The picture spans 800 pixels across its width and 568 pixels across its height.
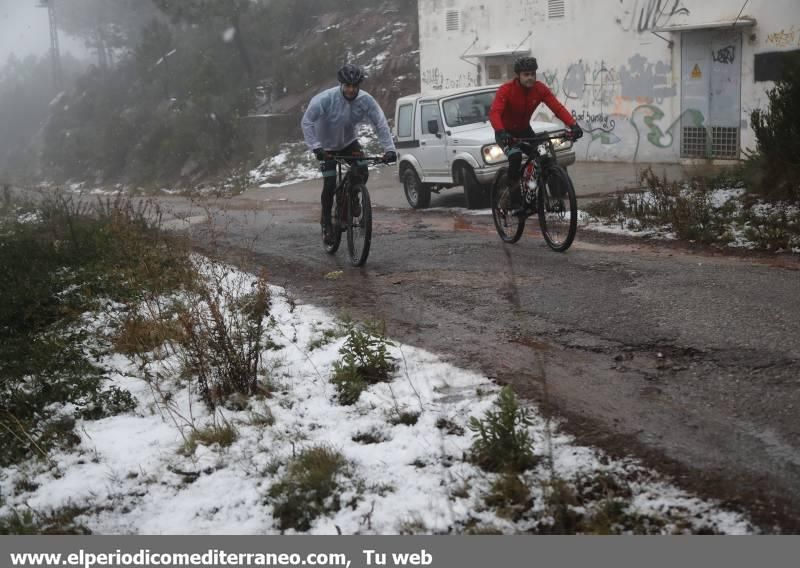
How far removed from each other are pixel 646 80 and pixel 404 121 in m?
7.31

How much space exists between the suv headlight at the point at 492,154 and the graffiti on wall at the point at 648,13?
796cm

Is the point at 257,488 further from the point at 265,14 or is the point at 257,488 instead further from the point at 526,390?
the point at 265,14

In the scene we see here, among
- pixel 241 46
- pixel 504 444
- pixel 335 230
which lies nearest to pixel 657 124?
pixel 335 230

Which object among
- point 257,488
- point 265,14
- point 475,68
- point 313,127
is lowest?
point 257,488

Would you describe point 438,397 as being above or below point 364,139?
below

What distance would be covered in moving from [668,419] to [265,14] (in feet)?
128

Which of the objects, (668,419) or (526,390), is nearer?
(668,419)

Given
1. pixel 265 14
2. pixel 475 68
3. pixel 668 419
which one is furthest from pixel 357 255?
pixel 265 14

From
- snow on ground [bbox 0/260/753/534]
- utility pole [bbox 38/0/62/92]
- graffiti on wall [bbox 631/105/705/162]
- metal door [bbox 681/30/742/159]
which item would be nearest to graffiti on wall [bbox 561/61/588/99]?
graffiti on wall [bbox 631/105/705/162]

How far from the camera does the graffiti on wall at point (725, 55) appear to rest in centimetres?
A: 1758

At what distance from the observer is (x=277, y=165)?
2828cm

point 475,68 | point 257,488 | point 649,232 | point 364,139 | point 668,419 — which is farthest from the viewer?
point 364,139

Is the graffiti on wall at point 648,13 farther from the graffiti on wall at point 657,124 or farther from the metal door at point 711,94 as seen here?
the graffiti on wall at point 657,124

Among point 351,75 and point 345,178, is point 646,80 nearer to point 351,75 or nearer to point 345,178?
point 345,178
